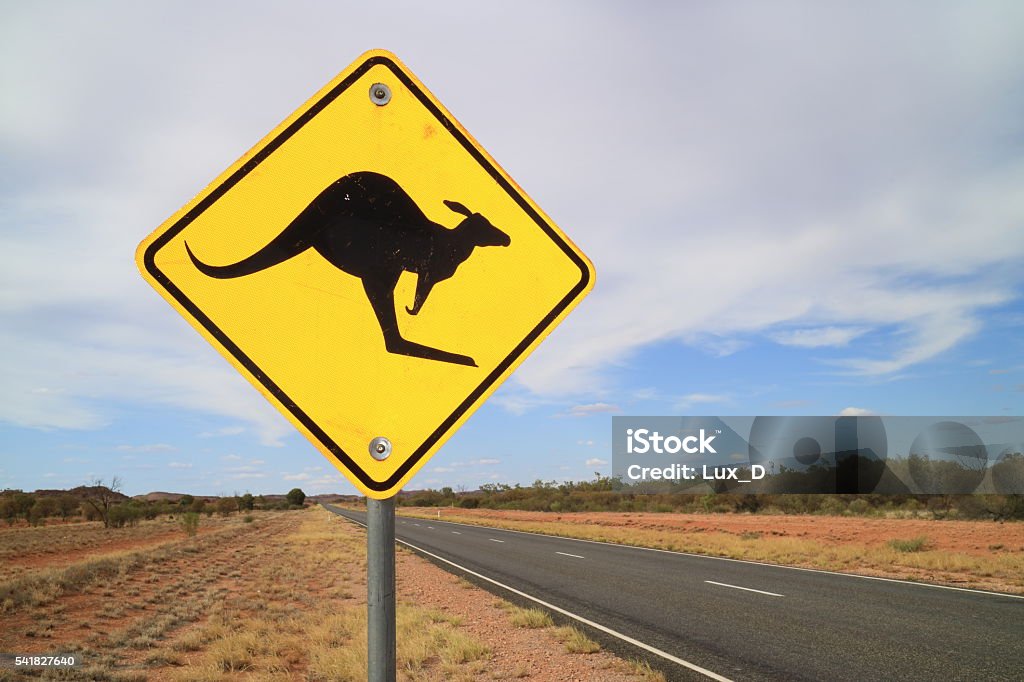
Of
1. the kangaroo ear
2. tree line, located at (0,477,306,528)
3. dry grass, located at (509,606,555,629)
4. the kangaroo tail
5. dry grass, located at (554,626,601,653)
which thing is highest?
the kangaroo ear

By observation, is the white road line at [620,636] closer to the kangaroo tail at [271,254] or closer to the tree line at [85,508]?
the kangaroo tail at [271,254]

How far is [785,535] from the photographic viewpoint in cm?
2631

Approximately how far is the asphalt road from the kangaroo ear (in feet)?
23.3

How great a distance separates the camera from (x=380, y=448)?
5.69 feet

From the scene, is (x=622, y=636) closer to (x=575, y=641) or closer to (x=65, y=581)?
(x=575, y=641)

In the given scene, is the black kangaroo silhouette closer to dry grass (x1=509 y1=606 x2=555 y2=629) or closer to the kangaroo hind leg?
the kangaroo hind leg

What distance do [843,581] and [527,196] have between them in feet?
50.0

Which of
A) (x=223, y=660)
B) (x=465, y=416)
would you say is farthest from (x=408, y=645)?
(x=465, y=416)

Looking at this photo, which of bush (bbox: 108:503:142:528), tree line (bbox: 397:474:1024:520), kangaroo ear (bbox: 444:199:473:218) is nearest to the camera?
kangaroo ear (bbox: 444:199:473:218)

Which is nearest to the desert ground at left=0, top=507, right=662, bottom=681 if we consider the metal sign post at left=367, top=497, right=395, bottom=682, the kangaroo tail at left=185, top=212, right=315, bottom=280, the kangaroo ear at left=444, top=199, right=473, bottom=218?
the metal sign post at left=367, top=497, right=395, bottom=682

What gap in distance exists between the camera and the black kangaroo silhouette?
1783 millimetres

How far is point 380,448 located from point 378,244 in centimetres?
61

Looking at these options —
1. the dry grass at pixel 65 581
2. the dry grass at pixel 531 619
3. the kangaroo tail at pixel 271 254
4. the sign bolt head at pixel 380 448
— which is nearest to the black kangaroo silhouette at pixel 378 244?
the kangaroo tail at pixel 271 254

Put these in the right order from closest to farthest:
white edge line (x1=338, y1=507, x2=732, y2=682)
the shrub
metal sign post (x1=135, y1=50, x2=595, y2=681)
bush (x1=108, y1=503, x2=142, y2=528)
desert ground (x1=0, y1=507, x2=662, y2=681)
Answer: metal sign post (x1=135, y1=50, x2=595, y2=681) → white edge line (x1=338, y1=507, x2=732, y2=682) → desert ground (x1=0, y1=507, x2=662, y2=681) → the shrub → bush (x1=108, y1=503, x2=142, y2=528)
